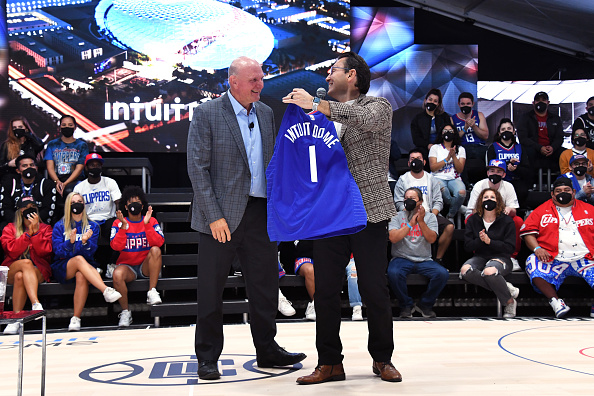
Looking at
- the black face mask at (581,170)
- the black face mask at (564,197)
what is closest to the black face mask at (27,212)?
the black face mask at (564,197)

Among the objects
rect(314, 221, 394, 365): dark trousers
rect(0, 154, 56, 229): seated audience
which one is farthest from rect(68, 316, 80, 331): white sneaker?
rect(314, 221, 394, 365): dark trousers

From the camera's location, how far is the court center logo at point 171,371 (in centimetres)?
291

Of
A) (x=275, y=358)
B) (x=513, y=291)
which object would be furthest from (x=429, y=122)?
(x=275, y=358)

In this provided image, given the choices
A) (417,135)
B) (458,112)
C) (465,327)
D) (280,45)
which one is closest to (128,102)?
(280,45)

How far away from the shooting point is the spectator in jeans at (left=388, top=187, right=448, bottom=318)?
583cm

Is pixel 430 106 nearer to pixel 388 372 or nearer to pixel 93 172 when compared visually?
pixel 93 172

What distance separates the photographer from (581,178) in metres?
6.93

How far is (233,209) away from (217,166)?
23 centimetres

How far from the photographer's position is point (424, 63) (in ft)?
27.3

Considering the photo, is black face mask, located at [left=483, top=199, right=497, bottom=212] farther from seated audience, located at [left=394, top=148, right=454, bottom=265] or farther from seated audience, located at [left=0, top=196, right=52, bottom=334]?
seated audience, located at [left=0, top=196, right=52, bottom=334]

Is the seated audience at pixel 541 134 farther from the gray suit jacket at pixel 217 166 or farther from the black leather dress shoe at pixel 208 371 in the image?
the black leather dress shoe at pixel 208 371

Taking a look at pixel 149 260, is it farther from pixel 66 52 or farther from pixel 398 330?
pixel 66 52

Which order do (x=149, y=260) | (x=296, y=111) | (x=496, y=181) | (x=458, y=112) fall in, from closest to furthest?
(x=296, y=111) → (x=149, y=260) → (x=496, y=181) → (x=458, y=112)

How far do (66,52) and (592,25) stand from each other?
6.29 meters
